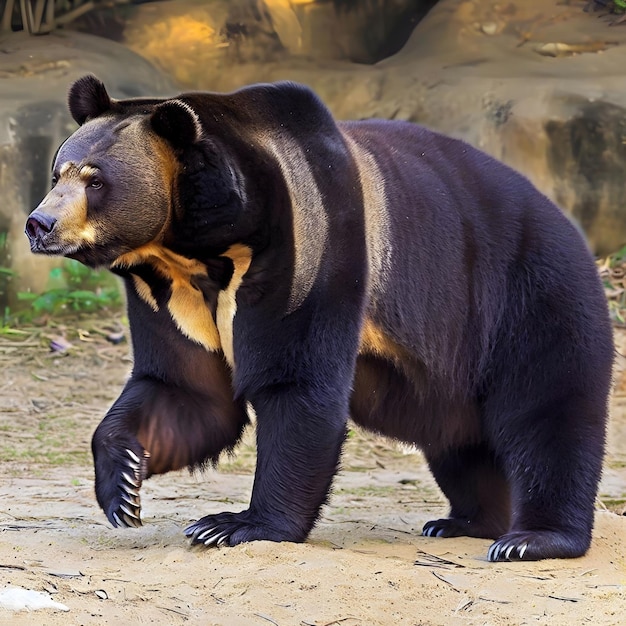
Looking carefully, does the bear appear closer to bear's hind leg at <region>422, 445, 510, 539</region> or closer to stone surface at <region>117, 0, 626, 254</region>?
bear's hind leg at <region>422, 445, 510, 539</region>

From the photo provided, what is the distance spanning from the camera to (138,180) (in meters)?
4.20

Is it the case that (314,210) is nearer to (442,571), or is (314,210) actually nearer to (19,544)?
(442,571)

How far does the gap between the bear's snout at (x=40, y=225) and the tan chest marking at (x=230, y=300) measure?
683mm

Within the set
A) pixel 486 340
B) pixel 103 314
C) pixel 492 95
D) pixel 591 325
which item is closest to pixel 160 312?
pixel 486 340

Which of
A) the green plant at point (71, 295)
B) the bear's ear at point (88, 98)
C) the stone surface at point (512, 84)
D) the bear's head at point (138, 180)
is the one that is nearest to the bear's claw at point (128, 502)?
the bear's head at point (138, 180)

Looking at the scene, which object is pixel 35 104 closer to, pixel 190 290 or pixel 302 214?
pixel 190 290

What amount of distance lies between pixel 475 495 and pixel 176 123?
220cm

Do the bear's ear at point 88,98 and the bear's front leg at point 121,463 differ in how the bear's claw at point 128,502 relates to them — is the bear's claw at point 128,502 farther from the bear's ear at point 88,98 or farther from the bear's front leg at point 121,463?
the bear's ear at point 88,98

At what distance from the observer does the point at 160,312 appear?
4578 millimetres

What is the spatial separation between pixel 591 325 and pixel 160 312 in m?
1.78

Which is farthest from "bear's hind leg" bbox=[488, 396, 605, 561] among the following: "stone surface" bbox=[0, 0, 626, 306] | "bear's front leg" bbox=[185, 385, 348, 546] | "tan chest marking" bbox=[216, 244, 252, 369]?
"stone surface" bbox=[0, 0, 626, 306]

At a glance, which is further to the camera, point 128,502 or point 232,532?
point 128,502

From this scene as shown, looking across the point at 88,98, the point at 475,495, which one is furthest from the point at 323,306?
the point at 475,495

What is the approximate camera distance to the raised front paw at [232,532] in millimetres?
4285
